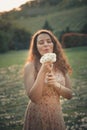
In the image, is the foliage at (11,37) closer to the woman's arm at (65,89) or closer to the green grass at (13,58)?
the green grass at (13,58)

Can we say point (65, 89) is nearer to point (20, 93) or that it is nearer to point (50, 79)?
point (50, 79)

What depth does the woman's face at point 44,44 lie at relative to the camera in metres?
1.62

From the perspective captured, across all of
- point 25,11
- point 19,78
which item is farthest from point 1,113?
point 25,11

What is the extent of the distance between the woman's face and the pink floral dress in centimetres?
13

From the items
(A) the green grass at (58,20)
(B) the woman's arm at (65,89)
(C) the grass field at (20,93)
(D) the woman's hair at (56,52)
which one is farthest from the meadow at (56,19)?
(B) the woman's arm at (65,89)

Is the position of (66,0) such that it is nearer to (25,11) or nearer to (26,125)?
(25,11)

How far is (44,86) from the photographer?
1.56 m

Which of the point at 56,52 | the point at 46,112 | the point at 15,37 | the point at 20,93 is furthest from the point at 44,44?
the point at 15,37

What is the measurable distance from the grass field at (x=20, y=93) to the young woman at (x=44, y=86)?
1220 millimetres

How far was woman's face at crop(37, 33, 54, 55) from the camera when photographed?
1621mm

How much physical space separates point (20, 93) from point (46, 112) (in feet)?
4.40

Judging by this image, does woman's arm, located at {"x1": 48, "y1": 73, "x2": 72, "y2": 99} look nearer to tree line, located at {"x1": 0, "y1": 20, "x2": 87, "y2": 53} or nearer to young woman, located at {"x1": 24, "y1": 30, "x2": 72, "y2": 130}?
young woman, located at {"x1": 24, "y1": 30, "x2": 72, "y2": 130}

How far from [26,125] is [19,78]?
1.36m

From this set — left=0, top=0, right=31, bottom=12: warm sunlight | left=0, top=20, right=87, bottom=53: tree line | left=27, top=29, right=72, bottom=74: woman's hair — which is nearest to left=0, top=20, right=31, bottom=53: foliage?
left=0, top=20, right=87, bottom=53: tree line
